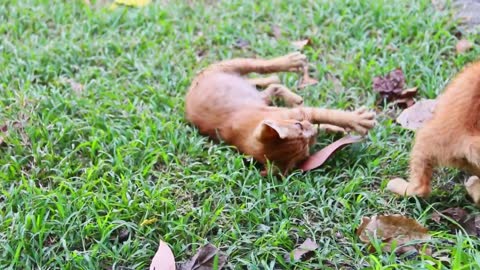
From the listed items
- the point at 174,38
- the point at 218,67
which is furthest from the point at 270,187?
the point at 174,38

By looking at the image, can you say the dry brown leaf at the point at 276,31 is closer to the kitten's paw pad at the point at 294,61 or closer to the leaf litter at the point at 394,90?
the kitten's paw pad at the point at 294,61

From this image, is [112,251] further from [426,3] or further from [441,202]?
[426,3]

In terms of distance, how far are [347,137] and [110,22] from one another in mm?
2301

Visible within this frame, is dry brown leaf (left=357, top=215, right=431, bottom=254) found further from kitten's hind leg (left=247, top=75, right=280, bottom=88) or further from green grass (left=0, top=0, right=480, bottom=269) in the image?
kitten's hind leg (left=247, top=75, right=280, bottom=88)

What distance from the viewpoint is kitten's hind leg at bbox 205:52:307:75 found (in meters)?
4.33

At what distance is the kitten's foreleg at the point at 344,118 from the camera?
375 cm

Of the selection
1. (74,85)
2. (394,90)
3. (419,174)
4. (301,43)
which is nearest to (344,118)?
(394,90)

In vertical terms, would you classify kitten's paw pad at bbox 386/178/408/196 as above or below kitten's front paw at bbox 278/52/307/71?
below

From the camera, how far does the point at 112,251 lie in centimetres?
310

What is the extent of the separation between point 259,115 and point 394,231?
3.64 feet

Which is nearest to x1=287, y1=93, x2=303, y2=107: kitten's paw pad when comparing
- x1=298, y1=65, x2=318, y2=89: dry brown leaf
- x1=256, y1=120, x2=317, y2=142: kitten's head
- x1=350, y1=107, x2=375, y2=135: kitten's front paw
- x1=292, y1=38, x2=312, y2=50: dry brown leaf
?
x1=298, y1=65, x2=318, y2=89: dry brown leaf

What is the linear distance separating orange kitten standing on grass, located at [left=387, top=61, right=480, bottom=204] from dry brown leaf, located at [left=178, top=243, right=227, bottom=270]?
3.03ft

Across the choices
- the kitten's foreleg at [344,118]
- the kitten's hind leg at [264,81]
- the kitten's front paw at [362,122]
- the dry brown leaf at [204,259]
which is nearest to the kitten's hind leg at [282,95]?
the kitten's hind leg at [264,81]

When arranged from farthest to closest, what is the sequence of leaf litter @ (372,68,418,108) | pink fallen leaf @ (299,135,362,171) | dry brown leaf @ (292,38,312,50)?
dry brown leaf @ (292,38,312,50) → leaf litter @ (372,68,418,108) → pink fallen leaf @ (299,135,362,171)
